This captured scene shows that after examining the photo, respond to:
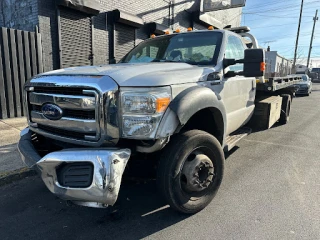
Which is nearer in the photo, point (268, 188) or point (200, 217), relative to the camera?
point (200, 217)

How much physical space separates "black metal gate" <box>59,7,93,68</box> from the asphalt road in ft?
16.6

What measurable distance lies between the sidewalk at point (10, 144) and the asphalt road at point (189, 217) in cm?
44

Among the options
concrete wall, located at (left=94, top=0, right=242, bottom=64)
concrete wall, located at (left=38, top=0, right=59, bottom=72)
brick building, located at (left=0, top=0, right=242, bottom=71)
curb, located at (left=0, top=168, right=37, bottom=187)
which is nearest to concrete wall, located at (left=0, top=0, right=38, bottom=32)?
brick building, located at (left=0, top=0, right=242, bottom=71)

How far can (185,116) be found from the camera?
2.56m

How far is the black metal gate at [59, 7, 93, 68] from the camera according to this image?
25.5 ft

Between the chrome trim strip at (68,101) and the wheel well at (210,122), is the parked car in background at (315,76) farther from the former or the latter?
the chrome trim strip at (68,101)

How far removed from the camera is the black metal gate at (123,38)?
379 inches

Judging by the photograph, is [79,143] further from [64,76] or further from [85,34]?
[85,34]

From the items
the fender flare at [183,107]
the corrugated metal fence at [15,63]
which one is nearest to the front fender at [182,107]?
the fender flare at [183,107]

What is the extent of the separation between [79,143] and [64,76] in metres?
0.67

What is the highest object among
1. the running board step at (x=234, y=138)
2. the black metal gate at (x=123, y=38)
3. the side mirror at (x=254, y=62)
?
the black metal gate at (x=123, y=38)

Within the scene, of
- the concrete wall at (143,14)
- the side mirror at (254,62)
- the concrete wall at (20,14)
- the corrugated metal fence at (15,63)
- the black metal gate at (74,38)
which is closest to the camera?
the side mirror at (254,62)

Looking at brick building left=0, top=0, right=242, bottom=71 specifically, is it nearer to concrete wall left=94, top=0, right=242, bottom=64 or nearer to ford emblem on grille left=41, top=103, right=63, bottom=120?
concrete wall left=94, top=0, right=242, bottom=64

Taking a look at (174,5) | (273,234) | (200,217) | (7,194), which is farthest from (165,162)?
(174,5)
